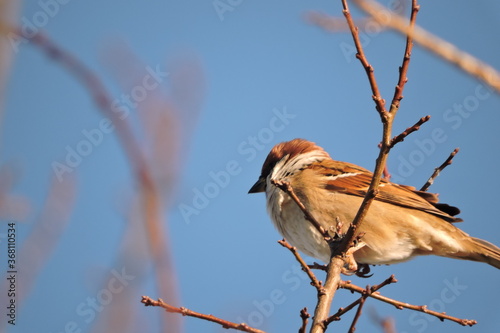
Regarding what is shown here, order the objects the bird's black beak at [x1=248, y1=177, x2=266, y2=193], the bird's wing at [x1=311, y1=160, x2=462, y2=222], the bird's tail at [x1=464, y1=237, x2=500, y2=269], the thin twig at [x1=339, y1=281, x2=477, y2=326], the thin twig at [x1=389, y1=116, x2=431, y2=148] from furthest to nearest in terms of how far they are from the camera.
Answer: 1. the bird's black beak at [x1=248, y1=177, x2=266, y2=193]
2. the bird's wing at [x1=311, y1=160, x2=462, y2=222]
3. the bird's tail at [x1=464, y1=237, x2=500, y2=269]
4. the thin twig at [x1=339, y1=281, x2=477, y2=326]
5. the thin twig at [x1=389, y1=116, x2=431, y2=148]

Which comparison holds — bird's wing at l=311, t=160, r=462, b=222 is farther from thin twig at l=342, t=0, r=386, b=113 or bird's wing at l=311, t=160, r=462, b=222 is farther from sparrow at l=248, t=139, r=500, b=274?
thin twig at l=342, t=0, r=386, b=113

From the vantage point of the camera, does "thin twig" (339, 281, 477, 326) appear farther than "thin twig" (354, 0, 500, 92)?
Yes

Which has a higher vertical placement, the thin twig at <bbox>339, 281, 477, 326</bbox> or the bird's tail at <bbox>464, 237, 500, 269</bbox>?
the bird's tail at <bbox>464, 237, 500, 269</bbox>

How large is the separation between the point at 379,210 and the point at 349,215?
28 cm

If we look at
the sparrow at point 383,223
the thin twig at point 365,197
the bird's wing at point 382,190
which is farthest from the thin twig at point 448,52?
the bird's wing at point 382,190

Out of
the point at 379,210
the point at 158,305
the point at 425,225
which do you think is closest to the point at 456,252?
the point at 425,225

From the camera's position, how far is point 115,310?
2072 mm

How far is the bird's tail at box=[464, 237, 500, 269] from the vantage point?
Result: 4.32m

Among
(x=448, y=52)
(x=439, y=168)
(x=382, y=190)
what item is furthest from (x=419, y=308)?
(x=448, y=52)

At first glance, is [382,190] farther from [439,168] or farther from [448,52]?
[448,52]

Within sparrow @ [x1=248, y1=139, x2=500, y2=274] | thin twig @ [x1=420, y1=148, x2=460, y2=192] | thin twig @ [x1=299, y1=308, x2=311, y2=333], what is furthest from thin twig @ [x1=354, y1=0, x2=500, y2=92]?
sparrow @ [x1=248, y1=139, x2=500, y2=274]

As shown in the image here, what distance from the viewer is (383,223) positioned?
444 centimetres

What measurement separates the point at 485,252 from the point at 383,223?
32.2 inches

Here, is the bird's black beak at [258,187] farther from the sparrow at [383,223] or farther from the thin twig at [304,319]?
the thin twig at [304,319]
